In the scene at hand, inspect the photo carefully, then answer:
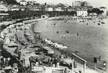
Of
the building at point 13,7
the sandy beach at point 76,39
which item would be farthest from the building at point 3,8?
the sandy beach at point 76,39

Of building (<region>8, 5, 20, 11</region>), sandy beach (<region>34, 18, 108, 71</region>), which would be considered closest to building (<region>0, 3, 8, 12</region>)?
building (<region>8, 5, 20, 11</region>)

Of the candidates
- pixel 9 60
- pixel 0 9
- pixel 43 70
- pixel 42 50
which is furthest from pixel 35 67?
pixel 0 9

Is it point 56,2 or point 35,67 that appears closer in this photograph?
point 35,67

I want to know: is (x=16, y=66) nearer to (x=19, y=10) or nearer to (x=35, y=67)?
(x=35, y=67)

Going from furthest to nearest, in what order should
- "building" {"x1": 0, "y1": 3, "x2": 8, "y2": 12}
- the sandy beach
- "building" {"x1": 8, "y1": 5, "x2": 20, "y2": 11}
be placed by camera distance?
the sandy beach
"building" {"x1": 8, "y1": 5, "x2": 20, "y2": 11}
"building" {"x1": 0, "y1": 3, "x2": 8, "y2": 12}

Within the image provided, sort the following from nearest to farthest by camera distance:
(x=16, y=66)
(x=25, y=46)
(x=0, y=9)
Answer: (x=16, y=66) < (x=0, y=9) < (x=25, y=46)

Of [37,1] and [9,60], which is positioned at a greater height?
[37,1]

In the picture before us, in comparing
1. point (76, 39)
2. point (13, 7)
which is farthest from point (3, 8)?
point (76, 39)

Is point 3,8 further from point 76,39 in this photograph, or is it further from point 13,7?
point 76,39

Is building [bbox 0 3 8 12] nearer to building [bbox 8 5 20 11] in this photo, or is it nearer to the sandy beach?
building [bbox 8 5 20 11]

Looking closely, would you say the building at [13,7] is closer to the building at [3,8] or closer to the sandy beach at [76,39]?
the building at [3,8]

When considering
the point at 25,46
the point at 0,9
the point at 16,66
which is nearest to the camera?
the point at 16,66
